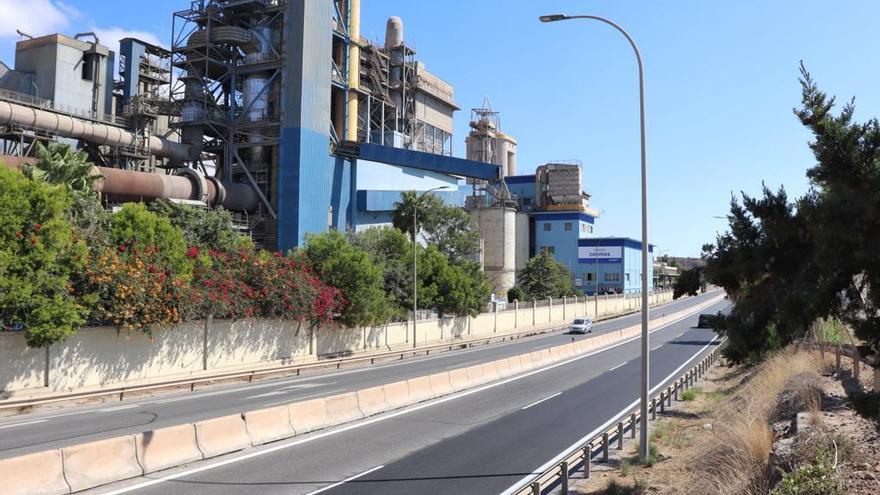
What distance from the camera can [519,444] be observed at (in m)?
16.3

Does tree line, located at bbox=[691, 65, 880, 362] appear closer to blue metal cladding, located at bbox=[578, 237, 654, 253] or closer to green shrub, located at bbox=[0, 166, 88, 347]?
green shrub, located at bbox=[0, 166, 88, 347]

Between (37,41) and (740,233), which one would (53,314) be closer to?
(740,233)

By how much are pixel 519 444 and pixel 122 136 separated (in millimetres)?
48123

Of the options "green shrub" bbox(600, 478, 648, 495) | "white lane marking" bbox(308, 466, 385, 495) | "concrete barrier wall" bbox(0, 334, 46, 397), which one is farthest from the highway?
"concrete barrier wall" bbox(0, 334, 46, 397)

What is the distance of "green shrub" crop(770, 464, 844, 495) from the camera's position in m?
8.48

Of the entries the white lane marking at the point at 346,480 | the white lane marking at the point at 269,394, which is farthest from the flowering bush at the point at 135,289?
the white lane marking at the point at 346,480

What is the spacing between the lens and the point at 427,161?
71.2 metres

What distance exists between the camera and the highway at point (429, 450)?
12.2 meters


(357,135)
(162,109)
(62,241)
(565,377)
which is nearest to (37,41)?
(162,109)

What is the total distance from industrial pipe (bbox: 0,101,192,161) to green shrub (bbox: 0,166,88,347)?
2538cm

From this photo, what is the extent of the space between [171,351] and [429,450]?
19288mm

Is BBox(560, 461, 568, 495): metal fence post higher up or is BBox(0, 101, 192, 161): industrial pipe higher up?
BBox(0, 101, 192, 161): industrial pipe

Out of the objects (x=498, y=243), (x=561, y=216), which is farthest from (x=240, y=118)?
(x=561, y=216)

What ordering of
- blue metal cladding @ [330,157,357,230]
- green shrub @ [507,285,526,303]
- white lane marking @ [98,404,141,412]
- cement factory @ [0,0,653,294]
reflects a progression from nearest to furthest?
white lane marking @ [98,404,141,412] → cement factory @ [0,0,653,294] → blue metal cladding @ [330,157,357,230] → green shrub @ [507,285,526,303]
